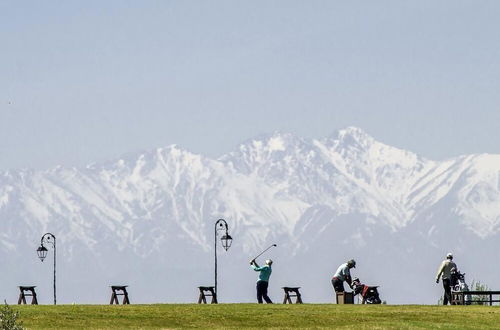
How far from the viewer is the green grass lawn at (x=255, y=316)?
6756 centimetres

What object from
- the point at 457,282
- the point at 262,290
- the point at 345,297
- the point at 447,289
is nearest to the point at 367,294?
the point at 345,297

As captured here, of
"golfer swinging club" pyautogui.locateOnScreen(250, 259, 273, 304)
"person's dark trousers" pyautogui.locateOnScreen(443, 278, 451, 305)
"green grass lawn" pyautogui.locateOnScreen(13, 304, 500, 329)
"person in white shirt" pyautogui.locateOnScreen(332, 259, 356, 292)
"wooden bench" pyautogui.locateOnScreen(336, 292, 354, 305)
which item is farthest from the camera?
"person's dark trousers" pyautogui.locateOnScreen(443, 278, 451, 305)

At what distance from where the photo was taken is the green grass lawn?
6756 centimetres

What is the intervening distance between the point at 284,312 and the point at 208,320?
4.66 m

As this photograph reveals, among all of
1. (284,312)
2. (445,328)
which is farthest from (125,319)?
(445,328)

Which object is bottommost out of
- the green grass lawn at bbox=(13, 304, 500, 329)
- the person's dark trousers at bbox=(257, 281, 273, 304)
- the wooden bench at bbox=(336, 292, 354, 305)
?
the green grass lawn at bbox=(13, 304, 500, 329)

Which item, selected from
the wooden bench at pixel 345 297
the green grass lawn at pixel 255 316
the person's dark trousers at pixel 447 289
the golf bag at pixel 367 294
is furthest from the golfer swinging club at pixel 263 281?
the person's dark trousers at pixel 447 289

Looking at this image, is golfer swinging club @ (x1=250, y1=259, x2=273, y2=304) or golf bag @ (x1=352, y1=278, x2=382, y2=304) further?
golf bag @ (x1=352, y1=278, x2=382, y2=304)

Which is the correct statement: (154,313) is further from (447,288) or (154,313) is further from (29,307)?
(447,288)

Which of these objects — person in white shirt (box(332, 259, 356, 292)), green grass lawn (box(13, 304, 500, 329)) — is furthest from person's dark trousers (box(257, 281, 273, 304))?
green grass lawn (box(13, 304, 500, 329))

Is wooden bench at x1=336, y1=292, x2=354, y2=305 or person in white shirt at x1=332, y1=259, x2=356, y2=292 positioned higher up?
person in white shirt at x1=332, y1=259, x2=356, y2=292

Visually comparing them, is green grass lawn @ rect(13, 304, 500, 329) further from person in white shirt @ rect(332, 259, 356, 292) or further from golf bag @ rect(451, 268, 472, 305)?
golf bag @ rect(451, 268, 472, 305)

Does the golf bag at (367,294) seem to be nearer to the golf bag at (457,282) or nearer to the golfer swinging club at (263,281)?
the golf bag at (457,282)

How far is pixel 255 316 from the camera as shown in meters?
71.1
